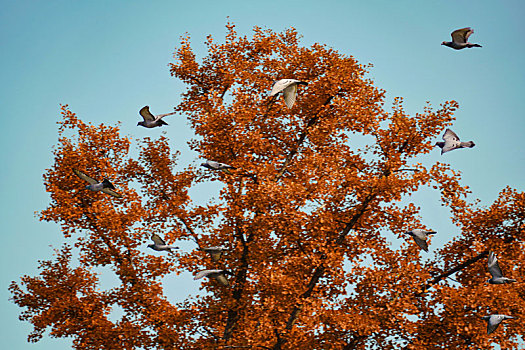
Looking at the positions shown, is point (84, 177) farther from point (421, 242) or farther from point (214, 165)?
point (421, 242)

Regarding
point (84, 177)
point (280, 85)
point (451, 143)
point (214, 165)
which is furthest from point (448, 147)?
point (84, 177)

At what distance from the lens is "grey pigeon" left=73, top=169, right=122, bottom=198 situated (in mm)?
16031

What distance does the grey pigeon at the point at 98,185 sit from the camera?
52.6ft

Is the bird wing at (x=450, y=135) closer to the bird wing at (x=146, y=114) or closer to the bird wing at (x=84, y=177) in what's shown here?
the bird wing at (x=146, y=114)

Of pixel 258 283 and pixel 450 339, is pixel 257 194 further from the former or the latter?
pixel 450 339

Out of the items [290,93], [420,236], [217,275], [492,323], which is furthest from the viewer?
[217,275]

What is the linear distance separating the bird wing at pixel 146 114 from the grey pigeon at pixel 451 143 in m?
8.47

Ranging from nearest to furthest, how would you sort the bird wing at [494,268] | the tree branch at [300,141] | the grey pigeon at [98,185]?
the bird wing at [494,268]
the grey pigeon at [98,185]
the tree branch at [300,141]

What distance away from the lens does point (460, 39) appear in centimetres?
1431

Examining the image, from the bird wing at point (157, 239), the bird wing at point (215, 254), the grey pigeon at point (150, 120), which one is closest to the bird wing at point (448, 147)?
the bird wing at point (215, 254)

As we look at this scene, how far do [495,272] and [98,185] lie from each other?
38.9ft

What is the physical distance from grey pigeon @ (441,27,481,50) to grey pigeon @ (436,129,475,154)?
2401mm

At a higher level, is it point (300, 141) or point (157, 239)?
point (300, 141)

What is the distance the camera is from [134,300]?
16.3m
